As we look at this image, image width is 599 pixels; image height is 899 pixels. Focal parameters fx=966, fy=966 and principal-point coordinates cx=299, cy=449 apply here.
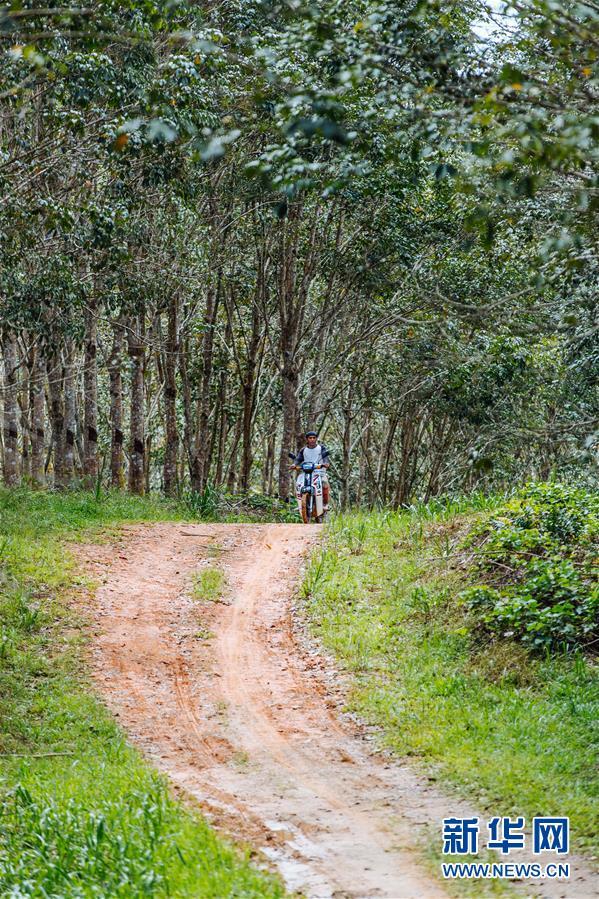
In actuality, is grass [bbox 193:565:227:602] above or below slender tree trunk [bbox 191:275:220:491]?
below

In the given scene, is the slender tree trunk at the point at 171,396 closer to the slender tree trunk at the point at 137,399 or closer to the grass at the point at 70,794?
the slender tree trunk at the point at 137,399

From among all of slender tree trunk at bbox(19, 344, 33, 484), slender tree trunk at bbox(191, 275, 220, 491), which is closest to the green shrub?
slender tree trunk at bbox(19, 344, 33, 484)

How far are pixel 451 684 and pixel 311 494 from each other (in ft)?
34.6

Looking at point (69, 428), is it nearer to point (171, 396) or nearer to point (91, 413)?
point (91, 413)

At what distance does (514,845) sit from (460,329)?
21.6 metres

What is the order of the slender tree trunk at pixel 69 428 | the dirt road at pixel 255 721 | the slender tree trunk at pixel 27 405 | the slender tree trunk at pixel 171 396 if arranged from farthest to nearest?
the slender tree trunk at pixel 171 396 < the slender tree trunk at pixel 27 405 < the slender tree trunk at pixel 69 428 < the dirt road at pixel 255 721

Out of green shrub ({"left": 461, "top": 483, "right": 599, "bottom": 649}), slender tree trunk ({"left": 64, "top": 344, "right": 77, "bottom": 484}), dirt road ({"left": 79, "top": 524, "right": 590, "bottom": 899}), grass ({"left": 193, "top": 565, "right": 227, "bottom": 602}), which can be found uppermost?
slender tree trunk ({"left": 64, "top": 344, "right": 77, "bottom": 484})

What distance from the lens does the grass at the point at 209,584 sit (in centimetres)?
1345

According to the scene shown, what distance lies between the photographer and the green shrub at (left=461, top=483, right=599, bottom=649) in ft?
33.1

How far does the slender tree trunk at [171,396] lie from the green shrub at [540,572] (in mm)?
11589

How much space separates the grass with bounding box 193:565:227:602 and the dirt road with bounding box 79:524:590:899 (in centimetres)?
12

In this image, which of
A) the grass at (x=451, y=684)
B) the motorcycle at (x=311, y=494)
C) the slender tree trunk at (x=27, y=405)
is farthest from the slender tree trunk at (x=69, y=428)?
the grass at (x=451, y=684)

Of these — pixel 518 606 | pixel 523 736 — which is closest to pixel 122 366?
pixel 518 606

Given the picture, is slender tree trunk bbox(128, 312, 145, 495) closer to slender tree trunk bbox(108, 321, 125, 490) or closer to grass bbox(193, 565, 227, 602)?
slender tree trunk bbox(108, 321, 125, 490)
